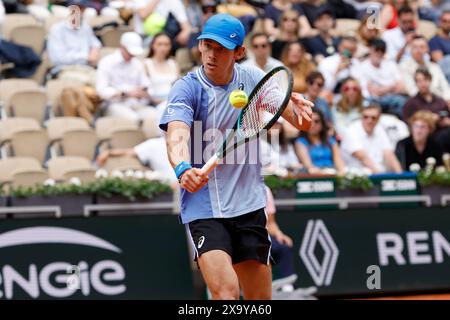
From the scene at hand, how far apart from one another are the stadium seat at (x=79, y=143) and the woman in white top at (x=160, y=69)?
130 centimetres

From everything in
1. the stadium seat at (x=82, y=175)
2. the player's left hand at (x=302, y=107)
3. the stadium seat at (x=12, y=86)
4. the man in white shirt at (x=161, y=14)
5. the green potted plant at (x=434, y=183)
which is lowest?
the green potted plant at (x=434, y=183)

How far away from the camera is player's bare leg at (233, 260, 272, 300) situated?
22.0ft

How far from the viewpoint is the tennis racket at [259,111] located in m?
6.25

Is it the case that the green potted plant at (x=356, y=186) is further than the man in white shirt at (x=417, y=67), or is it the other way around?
the man in white shirt at (x=417, y=67)

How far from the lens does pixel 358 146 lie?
12844 mm

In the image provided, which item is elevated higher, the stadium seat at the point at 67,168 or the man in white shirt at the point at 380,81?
the man in white shirt at the point at 380,81

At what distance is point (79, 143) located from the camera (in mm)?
12109

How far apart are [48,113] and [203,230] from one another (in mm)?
6400

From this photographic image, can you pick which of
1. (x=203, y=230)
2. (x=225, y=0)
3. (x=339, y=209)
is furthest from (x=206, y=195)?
(x=225, y=0)

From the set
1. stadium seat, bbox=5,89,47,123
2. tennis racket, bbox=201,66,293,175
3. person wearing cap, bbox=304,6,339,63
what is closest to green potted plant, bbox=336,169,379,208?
person wearing cap, bbox=304,6,339,63

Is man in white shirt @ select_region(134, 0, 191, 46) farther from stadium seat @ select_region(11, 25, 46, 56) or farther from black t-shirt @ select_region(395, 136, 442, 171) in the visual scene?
black t-shirt @ select_region(395, 136, 442, 171)

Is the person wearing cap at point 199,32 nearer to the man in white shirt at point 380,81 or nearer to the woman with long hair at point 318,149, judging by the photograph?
the woman with long hair at point 318,149

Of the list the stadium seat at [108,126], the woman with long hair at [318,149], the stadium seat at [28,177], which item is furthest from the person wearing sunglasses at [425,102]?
the stadium seat at [28,177]

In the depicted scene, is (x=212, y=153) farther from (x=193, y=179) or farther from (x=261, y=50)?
(x=261, y=50)
